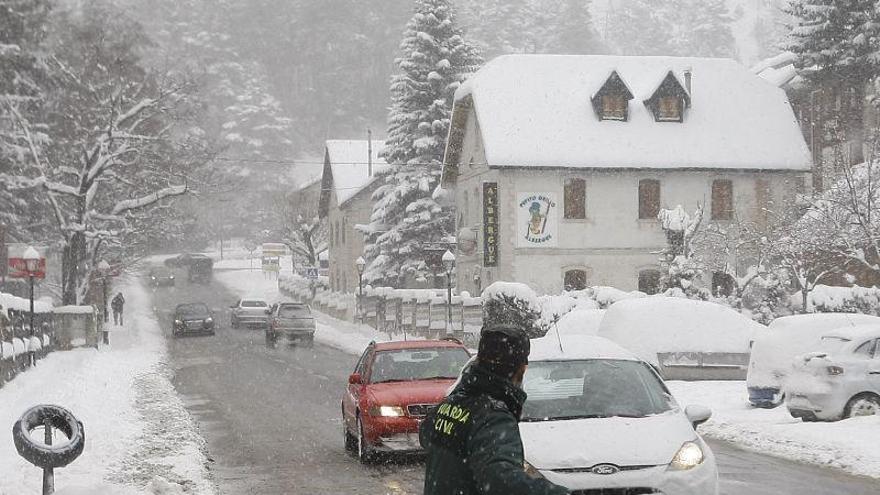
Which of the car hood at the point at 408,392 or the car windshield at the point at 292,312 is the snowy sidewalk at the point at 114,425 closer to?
the car hood at the point at 408,392

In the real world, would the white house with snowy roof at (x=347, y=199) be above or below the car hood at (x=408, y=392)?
above

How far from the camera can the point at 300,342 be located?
48.3 meters

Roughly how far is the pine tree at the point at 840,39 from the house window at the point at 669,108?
578 centimetres

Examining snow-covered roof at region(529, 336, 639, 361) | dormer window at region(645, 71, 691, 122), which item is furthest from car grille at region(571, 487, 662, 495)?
dormer window at region(645, 71, 691, 122)

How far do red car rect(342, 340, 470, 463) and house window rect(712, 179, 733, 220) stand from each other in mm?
34031

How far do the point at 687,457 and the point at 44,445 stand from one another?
5093mm

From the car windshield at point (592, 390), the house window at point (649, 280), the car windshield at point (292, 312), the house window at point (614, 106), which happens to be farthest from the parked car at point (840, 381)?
the car windshield at point (292, 312)

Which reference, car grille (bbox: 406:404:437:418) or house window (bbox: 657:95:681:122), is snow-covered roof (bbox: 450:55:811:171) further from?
car grille (bbox: 406:404:437:418)

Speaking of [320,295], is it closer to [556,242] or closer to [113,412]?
[556,242]

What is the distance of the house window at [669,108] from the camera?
49000 millimetres

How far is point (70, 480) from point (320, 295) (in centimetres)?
6286

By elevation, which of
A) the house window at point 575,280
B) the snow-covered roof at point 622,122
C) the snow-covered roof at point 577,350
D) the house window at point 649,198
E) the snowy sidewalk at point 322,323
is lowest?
the snowy sidewalk at point 322,323

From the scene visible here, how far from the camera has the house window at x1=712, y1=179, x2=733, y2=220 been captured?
1905 inches

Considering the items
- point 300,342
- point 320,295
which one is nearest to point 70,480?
point 300,342
